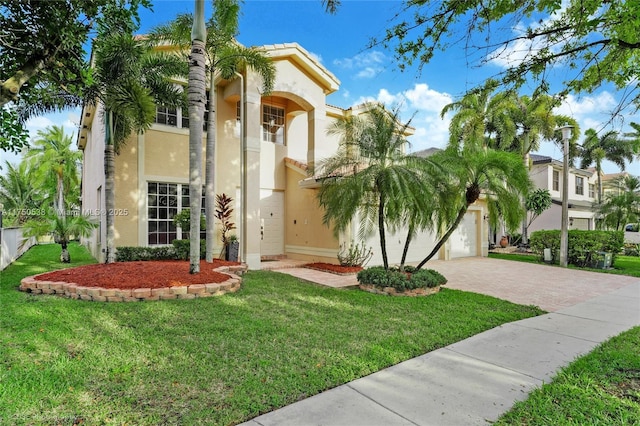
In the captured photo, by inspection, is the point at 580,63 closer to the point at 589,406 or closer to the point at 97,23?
the point at 589,406

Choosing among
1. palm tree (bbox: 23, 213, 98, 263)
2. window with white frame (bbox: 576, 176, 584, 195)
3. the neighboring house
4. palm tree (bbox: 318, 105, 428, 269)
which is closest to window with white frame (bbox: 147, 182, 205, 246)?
palm tree (bbox: 23, 213, 98, 263)

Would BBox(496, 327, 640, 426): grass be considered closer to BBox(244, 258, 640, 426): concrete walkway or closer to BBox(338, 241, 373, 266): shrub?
BBox(244, 258, 640, 426): concrete walkway

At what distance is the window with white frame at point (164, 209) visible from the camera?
39.1 feet

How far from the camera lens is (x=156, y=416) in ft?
9.79

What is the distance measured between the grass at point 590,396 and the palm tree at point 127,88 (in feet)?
30.9

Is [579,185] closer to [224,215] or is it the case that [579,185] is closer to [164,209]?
[224,215]

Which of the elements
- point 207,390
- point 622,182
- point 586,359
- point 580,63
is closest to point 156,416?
point 207,390

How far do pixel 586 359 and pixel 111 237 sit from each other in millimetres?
11264

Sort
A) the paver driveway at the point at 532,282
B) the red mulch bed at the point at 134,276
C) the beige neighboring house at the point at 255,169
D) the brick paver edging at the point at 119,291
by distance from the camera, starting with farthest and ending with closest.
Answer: the beige neighboring house at the point at 255,169 < the paver driveway at the point at 532,282 < the red mulch bed at the point at 134,276 < the brick paver edging at the point at 119,291

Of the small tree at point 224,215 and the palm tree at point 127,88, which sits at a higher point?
the palm tree at point 127,88

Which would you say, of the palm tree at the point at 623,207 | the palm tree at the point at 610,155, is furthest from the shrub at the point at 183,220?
the palm tree at the point at 610,155

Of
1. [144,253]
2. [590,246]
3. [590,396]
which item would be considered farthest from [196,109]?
[590,246]

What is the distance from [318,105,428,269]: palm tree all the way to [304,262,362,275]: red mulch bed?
2955mm

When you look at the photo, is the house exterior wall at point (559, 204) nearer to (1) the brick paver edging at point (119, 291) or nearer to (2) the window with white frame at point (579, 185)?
(2) the window with white frame at point (579, 185)
